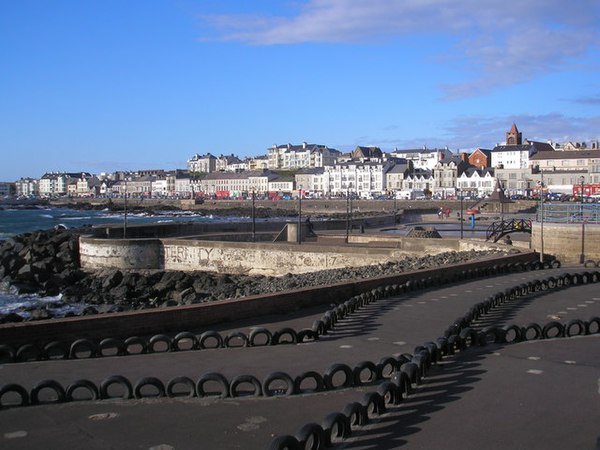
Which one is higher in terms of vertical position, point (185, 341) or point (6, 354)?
point (6, 354)

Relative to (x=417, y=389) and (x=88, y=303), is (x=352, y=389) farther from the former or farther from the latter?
(x=88, y=303)

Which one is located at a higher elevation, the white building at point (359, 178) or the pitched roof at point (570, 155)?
the pitched roof at point (570, 155)

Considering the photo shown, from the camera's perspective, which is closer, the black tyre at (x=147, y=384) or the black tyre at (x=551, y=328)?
the black tyre at (x=147, y=384)

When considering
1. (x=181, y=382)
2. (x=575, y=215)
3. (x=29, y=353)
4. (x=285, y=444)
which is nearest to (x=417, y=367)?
(x=181, y=382)

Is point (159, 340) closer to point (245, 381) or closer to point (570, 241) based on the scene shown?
point (245, 381)

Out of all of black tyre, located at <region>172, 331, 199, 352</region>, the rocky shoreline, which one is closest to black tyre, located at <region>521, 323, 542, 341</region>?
black tyre, located at <region>172, 331, 199, 352</region>

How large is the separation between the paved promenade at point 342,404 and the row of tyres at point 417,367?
114mm

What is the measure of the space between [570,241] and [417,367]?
2064 cm

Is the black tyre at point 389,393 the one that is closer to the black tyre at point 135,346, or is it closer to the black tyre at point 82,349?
the black tyre at point 135,346

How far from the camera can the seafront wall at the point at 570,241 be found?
88.9ft

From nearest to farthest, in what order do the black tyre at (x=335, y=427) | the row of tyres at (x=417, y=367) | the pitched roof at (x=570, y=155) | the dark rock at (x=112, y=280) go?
1. the row of tyres at (x=417, y=367)
2. the black tyre at (x=335, y=427)
3. the dark rock at (x=112, y=280)
4. the pitched roof at (x=570, y=155)

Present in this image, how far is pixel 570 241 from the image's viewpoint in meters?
27.3

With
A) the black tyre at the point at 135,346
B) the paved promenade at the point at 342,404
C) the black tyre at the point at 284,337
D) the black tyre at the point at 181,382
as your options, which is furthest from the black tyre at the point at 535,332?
the black tyre at the point at 135,346

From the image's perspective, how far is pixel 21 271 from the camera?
34.6 meters
